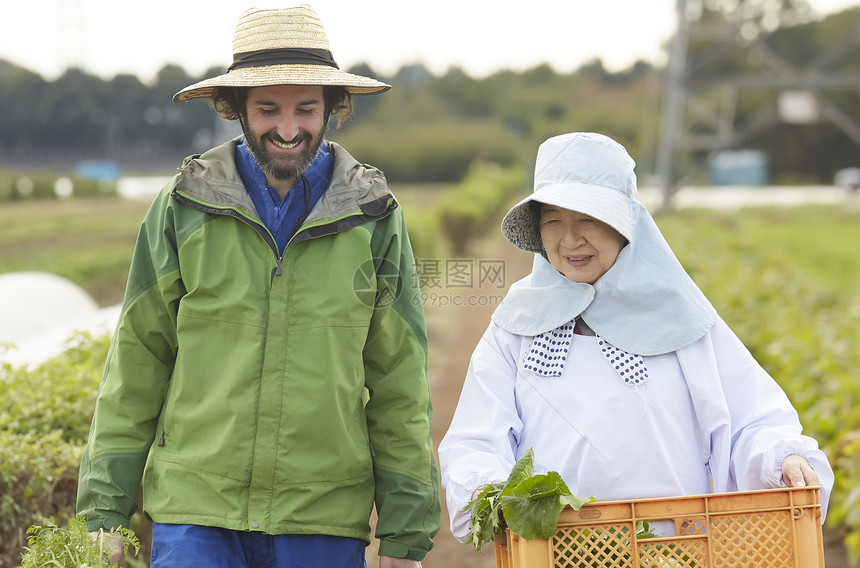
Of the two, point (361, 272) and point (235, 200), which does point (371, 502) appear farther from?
point (235, 200)

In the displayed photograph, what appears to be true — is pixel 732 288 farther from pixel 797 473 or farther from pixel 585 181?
pixel 797 473

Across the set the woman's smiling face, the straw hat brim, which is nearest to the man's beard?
the straw hat brim

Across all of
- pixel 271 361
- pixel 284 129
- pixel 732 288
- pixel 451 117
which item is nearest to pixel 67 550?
pixel 271 361

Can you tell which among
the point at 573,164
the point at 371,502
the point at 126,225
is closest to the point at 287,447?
the point at 371,502

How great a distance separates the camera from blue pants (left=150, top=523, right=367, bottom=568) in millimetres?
2215

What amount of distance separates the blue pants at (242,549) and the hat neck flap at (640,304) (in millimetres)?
703

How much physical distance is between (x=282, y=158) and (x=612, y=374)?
3.07 ft

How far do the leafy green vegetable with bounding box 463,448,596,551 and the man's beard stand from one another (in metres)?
0.94

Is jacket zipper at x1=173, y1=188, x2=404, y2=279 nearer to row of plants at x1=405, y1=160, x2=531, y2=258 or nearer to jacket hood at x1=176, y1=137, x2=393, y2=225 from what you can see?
jacket hood at x1=176, y1=137, x2=393, y2=225

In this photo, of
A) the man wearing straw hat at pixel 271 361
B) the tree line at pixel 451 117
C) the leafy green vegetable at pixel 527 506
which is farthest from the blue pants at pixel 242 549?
the tree line at pixel 451 117

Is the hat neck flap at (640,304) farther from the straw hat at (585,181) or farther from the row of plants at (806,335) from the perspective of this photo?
the row of plants at (806,335)

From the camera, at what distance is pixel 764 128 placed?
43.6 m

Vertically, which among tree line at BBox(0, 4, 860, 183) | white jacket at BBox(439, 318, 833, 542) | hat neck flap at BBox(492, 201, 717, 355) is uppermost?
tree line at BBox(0, 4, 860, 183)

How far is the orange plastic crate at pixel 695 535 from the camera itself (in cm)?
174
